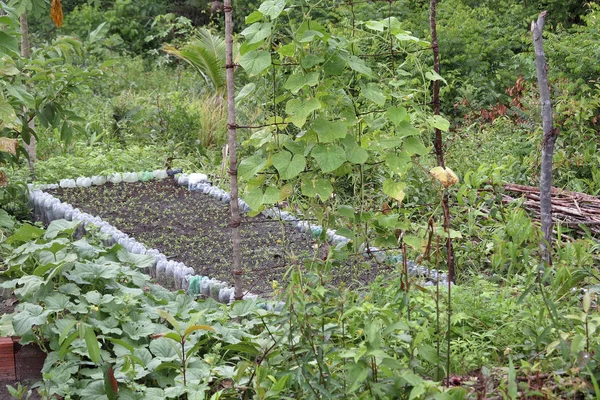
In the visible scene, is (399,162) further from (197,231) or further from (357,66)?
(197,231)

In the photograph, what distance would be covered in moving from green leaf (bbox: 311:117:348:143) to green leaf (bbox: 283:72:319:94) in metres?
0.19

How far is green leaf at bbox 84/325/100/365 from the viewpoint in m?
3.43

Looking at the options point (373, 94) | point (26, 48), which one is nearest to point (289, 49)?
point (373, 94)

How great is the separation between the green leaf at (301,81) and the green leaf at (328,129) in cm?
19

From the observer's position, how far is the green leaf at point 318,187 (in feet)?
12.9

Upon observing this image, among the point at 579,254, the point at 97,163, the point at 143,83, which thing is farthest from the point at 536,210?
the point at 143,83

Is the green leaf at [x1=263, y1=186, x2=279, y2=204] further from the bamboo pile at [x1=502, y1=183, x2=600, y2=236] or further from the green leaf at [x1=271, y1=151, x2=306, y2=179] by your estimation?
the bamboo pile at [x1=502, y1=183, x2=600, y2=236]

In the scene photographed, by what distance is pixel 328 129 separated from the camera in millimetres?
3799

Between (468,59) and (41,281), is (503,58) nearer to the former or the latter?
(468,59)

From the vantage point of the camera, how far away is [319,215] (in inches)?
161

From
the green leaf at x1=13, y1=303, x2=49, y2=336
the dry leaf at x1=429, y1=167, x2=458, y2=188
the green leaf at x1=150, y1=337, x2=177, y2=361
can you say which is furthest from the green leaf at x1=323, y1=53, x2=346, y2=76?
the green leaf at x1=13, y1=303, x2=49, y2=336

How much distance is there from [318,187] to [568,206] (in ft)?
8.80

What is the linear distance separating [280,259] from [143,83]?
7.29m

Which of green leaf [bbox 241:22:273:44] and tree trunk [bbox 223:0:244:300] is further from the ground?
green leaf [bbox 241:22:273:44]
